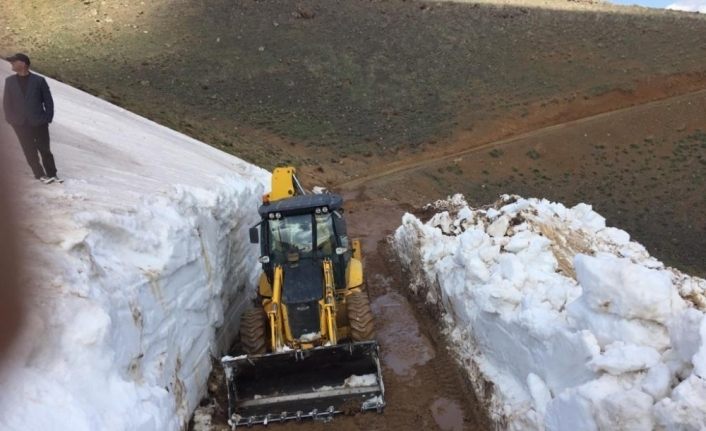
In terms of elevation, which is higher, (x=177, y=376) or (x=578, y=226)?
(x=578, y=226)

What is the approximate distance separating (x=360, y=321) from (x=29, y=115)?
5146 mm

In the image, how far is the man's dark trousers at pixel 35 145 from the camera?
831 cm

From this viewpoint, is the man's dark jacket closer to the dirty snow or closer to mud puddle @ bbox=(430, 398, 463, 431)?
the dirty snow

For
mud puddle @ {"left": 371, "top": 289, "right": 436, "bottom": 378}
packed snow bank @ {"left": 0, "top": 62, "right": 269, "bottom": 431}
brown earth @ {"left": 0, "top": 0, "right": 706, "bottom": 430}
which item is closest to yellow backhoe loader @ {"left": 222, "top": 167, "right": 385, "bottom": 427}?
packed snow bank @ {"left": 0, "top": 62, "right": 269, "bottom": 431}

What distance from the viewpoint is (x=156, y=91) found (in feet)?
117

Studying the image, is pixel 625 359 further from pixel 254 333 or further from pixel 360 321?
pixel 254 333

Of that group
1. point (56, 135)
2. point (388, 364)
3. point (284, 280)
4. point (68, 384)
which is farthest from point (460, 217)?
point (68, 384)

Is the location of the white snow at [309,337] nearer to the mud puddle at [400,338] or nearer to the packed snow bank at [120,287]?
the packed snow bank at [120,287]

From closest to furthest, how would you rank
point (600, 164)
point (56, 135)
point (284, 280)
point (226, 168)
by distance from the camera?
1. point (284, 280)
2. point (56, 135)
3. point (226, 168)
4. point (600, 164)

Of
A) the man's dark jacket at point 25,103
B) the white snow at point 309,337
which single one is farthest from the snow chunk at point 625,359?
the man's dark jacket at point 25,103

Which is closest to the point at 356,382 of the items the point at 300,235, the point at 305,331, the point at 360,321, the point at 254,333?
the point at 360,321

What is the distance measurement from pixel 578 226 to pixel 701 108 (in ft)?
103

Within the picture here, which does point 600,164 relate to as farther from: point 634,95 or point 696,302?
point 696,302

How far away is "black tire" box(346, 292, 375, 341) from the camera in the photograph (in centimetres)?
926
